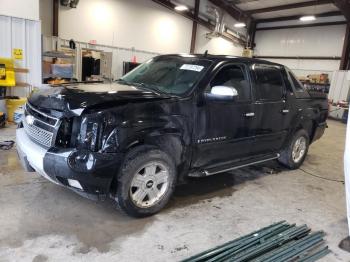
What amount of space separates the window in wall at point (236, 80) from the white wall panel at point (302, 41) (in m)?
12.8

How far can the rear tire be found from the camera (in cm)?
452

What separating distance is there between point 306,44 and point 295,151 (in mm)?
12473

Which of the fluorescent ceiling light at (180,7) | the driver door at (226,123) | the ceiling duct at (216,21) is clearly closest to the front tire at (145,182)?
the driver door at (226,123)

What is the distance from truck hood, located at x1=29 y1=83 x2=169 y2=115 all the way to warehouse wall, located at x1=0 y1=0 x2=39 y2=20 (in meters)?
4.37

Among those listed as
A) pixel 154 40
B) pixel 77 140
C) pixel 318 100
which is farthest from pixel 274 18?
pixel 77 140

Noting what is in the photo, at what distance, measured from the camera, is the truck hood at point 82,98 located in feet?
8.02

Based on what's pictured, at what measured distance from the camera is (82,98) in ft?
8.20

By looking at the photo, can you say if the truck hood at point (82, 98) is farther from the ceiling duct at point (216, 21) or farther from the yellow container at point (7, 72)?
the ceiling duct at point (216, 21)

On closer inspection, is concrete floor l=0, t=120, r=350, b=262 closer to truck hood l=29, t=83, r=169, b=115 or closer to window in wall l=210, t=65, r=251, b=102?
truck hood l=29, t=83, r=169, b=115

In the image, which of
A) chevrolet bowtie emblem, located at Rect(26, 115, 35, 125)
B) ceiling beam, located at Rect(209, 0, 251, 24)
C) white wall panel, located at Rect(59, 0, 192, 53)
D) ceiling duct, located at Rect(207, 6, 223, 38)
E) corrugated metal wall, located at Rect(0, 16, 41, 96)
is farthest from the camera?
ceiling beam, located at Rect(209, 0, 251, 24)

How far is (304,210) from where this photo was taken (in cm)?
334

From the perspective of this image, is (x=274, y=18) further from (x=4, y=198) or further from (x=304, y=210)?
(x=4, y=198)

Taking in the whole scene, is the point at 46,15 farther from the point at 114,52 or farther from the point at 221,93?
the point at 221,93

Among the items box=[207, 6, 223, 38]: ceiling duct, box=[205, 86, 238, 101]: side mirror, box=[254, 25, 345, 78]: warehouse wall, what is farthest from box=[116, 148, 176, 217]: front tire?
box=[254, 25, 345, 78]: warehouse wall
